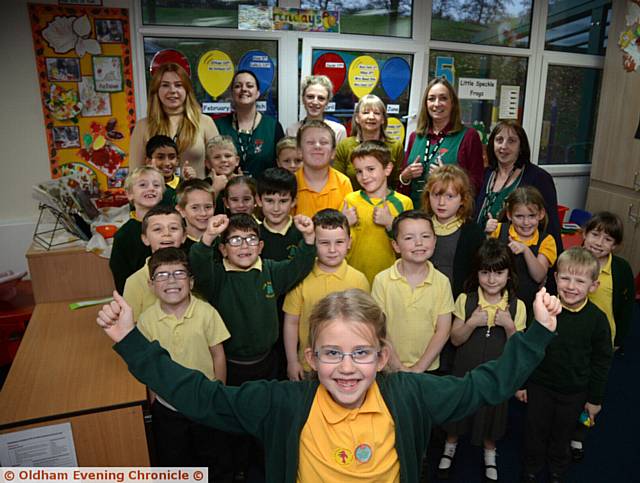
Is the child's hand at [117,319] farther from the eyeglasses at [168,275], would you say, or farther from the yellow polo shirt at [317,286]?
the yellow polo shirt at [317,286]

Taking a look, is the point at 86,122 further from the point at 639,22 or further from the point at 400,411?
the point at 639,22

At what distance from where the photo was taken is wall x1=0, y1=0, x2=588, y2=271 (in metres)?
3.25

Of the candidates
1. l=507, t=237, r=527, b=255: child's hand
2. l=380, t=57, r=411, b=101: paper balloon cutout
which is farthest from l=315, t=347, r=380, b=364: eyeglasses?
l=380, t=57, r=411, b=101: paper balloon cutout

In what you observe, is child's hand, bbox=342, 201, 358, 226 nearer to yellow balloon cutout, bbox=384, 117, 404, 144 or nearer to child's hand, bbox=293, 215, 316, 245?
child's hand, bbox=293, 215, 316, 245

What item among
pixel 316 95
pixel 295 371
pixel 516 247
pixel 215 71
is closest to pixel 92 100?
pixel 215 71

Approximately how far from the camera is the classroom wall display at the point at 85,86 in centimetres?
330

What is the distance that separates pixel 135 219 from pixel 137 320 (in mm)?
586

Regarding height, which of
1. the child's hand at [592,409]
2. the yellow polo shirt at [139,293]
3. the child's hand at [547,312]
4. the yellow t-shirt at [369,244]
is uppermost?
the child's hand at [547,312]

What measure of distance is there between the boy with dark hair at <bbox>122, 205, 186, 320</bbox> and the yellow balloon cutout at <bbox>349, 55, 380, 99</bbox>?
2638 millimetres

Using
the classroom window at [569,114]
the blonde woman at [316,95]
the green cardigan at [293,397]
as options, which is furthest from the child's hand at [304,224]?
the classroom window at [569,114]

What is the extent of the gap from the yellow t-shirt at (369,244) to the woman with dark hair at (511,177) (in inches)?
24.5

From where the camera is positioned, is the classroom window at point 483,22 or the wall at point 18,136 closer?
the wall at point 18,136

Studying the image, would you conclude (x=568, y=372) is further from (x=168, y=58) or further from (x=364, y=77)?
(x=168, y=58)

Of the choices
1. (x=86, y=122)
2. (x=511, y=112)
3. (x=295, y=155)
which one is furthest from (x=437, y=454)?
(x=511, y=112)
